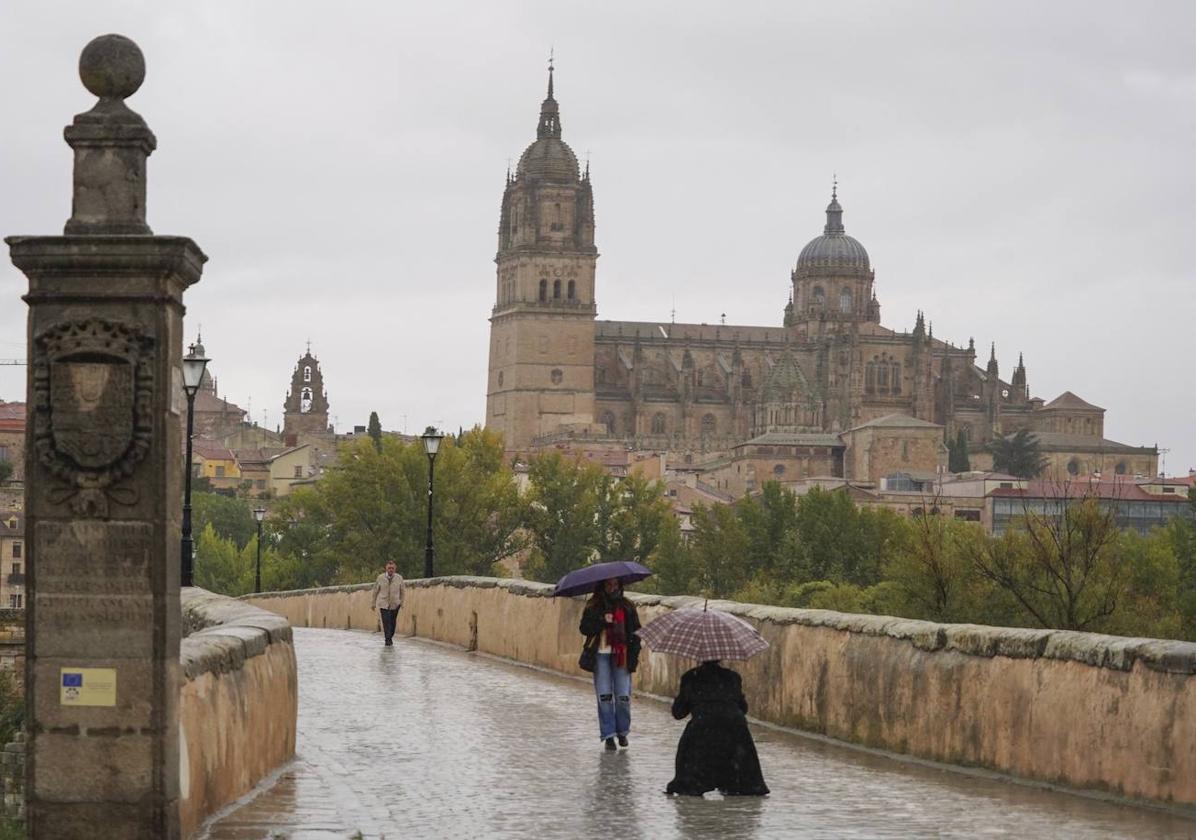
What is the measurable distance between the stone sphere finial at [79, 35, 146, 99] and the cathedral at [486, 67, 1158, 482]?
538 ft

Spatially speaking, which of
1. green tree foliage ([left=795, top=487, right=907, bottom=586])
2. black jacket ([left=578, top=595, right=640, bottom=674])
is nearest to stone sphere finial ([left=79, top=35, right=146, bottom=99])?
black jacket ([left=578, top=595, right=640, bottom=674])

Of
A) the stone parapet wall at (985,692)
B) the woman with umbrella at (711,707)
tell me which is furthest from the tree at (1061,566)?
the woman with umbrella at (711,707)

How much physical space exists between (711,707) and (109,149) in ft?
16.7

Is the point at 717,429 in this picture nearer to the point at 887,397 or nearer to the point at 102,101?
the point at 887,397

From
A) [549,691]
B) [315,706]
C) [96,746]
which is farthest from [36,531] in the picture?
[549,691]

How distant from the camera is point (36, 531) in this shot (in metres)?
9.29

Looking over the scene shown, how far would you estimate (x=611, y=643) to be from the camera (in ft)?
50.4

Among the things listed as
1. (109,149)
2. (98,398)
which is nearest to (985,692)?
(98,398)

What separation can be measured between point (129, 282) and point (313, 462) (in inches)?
6612

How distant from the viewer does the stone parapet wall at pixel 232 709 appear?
10180 millimetres

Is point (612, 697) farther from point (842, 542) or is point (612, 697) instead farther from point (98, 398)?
point (842, 542)

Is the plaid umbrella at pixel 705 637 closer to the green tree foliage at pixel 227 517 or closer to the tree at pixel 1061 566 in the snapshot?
the tree at pixel 1061 566

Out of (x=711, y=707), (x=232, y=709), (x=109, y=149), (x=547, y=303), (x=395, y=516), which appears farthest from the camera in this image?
(x=547, y=303)

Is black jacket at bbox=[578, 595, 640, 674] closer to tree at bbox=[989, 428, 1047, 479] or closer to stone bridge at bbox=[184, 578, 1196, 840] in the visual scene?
stone bridge at bbox=[184, 578, 1196, 840]
